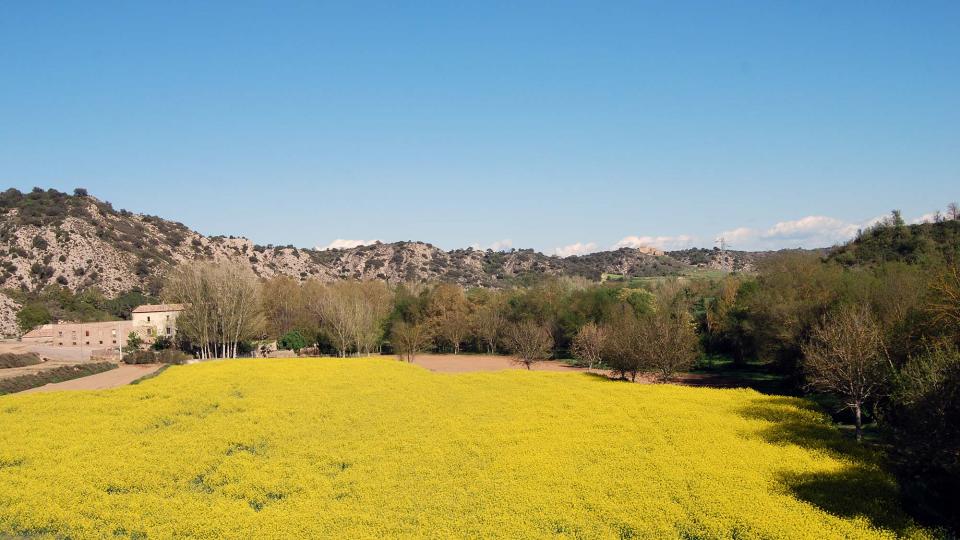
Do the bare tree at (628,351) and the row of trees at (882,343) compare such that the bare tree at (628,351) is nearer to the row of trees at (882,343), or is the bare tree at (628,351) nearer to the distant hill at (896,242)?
the row of trees at (882,343)

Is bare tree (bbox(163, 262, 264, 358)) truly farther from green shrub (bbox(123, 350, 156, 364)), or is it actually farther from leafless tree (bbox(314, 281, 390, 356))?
leafless tree (bbox(314, 281, 390, 356))

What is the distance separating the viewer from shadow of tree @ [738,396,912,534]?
1733 centimetres

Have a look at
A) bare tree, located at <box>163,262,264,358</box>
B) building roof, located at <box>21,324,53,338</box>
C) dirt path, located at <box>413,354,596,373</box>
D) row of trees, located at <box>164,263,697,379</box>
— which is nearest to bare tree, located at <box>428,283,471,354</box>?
row of trees, located at <box>164,263,697,379</box>

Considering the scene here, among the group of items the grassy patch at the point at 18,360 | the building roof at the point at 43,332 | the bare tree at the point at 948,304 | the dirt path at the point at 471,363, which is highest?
the bare tree at the point at 948,304

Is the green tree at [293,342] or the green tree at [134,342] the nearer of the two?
the green tree at [134,342]

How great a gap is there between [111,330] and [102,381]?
34.1 m

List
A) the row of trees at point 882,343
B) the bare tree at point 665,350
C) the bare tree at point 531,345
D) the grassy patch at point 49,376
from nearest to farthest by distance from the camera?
the row of trees at point 882,343, the bare tree at point 665,350, the grassy patch at point 49,376, the bare tree at point 531,345

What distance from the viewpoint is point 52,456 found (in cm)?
2467

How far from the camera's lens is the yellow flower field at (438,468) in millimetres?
17094

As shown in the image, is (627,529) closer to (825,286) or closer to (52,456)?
(52,456)

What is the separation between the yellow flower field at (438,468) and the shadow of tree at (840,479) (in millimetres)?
80

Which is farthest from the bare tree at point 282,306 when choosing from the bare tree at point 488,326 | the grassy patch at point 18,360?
the grassy patch at point 18,360

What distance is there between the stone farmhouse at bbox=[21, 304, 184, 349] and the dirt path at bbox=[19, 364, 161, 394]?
822 inches

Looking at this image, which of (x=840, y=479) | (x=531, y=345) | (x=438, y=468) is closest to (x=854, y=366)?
(x=840, y=479)
